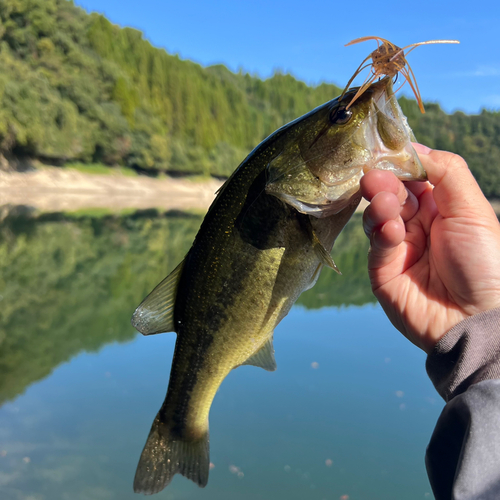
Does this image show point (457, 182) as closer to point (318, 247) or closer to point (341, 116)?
point (341, 116)

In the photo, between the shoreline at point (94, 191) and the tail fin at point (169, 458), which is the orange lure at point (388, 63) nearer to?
the tail fin at point (169, 458)

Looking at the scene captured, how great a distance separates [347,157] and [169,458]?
1.83 m

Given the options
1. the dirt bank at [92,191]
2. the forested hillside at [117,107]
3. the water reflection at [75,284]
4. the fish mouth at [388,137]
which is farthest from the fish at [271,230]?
the forested hillside at [117,107]

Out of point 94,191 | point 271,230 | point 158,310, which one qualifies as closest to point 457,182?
point 271,230

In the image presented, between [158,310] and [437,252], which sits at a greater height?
[437,252]

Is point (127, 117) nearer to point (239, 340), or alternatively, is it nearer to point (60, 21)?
point (60, 21)

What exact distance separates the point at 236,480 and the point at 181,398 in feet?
7.54

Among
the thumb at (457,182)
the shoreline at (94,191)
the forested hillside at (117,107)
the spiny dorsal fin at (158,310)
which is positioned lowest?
the shoreline at (94,191)

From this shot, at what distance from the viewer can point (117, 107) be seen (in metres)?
46.8

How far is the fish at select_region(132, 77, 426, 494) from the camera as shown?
205cm

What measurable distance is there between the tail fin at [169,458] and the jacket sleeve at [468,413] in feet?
3.84

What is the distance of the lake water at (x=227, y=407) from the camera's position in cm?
424

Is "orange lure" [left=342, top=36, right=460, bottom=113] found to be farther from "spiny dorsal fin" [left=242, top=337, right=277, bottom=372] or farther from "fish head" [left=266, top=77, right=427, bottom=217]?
"spiny dorsal fin" [left=242, top=337, right=277, bottom=372]

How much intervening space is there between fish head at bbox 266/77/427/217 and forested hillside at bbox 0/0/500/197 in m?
33.2
